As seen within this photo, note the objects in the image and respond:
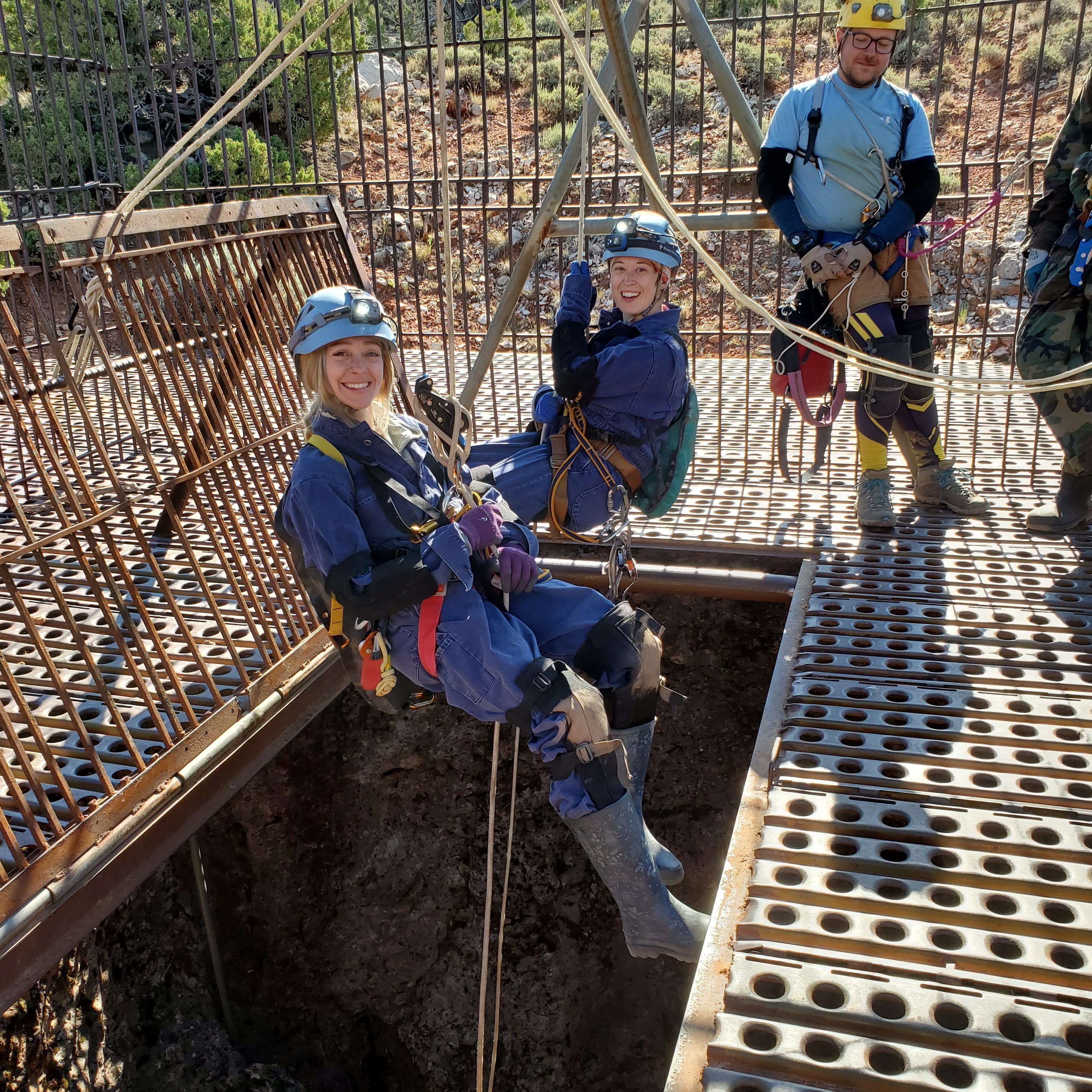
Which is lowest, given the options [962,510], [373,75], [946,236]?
[962,510]

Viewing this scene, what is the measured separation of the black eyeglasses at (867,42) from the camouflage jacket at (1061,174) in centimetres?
83

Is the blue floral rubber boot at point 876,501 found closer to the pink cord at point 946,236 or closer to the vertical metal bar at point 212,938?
the pink cord at point 946,236

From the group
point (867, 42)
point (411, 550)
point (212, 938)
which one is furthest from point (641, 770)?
point (212, 938)

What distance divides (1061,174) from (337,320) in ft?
10.7

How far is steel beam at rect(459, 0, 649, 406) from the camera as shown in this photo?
172 inches

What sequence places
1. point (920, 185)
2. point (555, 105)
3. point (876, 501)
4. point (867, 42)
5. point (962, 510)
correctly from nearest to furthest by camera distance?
point (867, 42) → point (920, 185) → point (876, 501) → point (962, 510) → point (555, 105)

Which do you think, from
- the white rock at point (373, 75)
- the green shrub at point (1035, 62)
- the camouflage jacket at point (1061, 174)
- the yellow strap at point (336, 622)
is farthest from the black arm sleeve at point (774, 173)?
the white rock at point (373, 75)

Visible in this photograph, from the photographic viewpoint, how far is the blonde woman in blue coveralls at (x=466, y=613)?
10.1 ft

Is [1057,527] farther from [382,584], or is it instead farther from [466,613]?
[382,584]

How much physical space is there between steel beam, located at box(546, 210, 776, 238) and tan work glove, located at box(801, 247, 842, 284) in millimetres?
257

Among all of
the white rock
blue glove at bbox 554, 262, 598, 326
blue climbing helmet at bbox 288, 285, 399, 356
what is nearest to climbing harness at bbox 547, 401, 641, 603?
blue glove at bbox 554, 262, 598, 326

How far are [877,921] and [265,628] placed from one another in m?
2.55

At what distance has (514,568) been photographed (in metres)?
3.32

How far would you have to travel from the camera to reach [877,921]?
2504 mm
